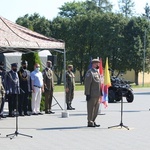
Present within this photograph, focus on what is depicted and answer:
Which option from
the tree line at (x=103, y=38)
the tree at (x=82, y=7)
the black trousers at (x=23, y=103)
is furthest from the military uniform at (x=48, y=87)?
the tree at (x=82, y=7)

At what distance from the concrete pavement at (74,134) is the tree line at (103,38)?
44.1 m

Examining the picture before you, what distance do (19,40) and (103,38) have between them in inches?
1932

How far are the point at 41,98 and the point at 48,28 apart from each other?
152 feet

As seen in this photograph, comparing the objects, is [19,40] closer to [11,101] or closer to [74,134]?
[74,134]

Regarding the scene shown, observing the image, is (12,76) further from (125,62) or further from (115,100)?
(125,62)

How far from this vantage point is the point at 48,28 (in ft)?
216

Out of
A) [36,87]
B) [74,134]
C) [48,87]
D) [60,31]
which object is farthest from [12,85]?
[60,31]

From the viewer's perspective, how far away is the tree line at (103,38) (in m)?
62.7

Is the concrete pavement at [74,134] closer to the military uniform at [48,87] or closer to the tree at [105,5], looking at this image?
the military uniform at [48,87]

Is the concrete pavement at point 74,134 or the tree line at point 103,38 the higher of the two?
the tree line at point 103,38

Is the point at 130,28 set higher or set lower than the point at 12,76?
higher

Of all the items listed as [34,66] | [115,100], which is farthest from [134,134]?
[115,100]

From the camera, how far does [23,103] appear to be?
18.8m

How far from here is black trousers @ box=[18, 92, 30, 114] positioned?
1848 centimetres
